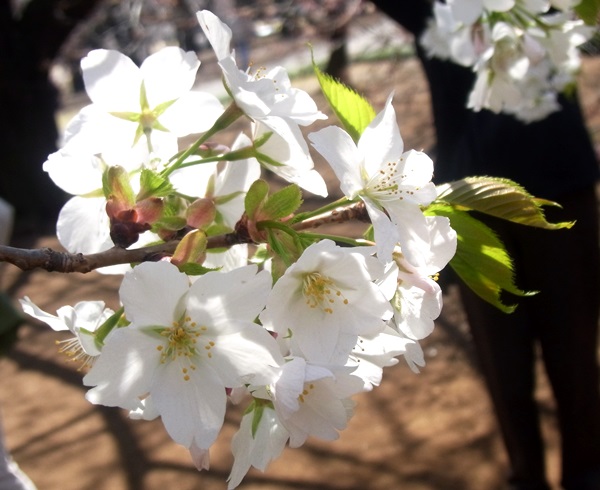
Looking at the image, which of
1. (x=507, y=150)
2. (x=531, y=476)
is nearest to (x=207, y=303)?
(x=507, y=150)

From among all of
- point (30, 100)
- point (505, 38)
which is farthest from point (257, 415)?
Result: point (30, 100)

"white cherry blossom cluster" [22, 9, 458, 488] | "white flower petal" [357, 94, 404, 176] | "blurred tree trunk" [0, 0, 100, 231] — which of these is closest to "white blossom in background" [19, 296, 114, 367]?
"white cherry blossom cluster" [22, 9, 458, 488]

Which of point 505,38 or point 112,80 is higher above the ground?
point 112,80

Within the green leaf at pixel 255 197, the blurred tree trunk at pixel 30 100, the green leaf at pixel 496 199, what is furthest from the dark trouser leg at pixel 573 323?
the blurred tree trunk at pixel 30 100

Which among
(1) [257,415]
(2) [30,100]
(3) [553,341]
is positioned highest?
(1) [257,415]

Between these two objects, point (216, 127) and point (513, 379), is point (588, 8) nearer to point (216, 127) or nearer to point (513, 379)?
point (216, 127)

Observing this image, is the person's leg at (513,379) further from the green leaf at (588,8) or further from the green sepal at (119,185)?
the green sepal at (119,185)

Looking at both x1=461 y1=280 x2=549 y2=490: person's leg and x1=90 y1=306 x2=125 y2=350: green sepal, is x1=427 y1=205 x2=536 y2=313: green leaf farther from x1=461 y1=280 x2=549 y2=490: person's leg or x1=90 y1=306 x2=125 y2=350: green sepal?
x1=461 y1=280 x2=549 y2=490: person's leg
